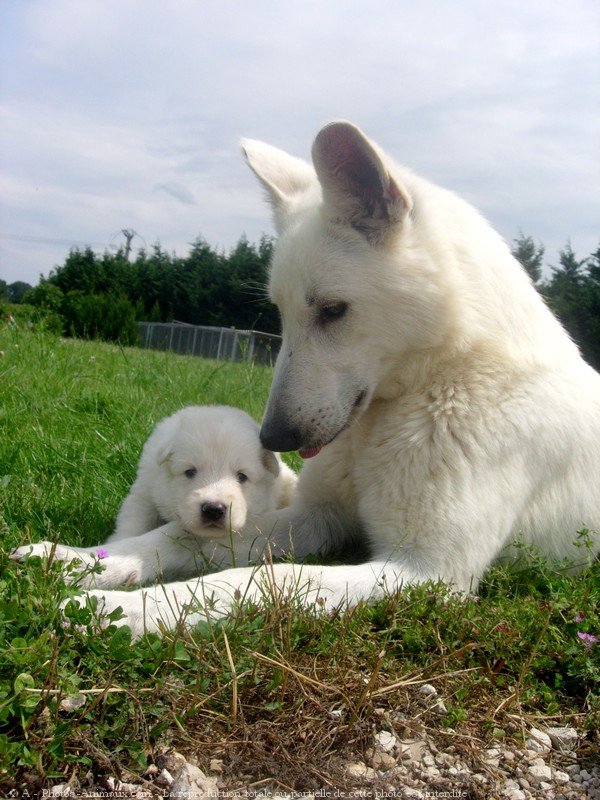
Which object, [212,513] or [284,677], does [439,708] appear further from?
[212,513]

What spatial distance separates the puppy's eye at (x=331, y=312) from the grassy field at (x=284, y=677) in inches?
43.3

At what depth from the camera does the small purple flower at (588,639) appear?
8.00 ft

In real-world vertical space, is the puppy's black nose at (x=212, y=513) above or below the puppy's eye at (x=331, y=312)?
below

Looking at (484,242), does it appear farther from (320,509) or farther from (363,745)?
(363,745)

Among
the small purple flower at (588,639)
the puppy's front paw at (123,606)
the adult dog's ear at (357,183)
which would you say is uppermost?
the adult dog's ear at (357,183)

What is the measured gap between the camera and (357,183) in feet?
10.00

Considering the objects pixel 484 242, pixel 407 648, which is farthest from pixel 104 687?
pixel 484 242

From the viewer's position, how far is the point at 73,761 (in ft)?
5.60

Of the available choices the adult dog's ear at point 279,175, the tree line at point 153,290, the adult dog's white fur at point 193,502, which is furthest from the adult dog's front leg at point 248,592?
the tree line at point 153,290

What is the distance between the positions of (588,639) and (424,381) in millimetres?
1125

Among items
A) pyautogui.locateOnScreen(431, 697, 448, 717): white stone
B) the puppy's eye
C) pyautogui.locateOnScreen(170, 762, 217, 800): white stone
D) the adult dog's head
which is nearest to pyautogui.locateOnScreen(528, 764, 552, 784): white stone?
pyautogui.locateOnScreen(431, 697, 448, 717): white stone

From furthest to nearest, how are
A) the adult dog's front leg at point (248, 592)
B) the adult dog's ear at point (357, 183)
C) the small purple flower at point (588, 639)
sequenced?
the adult dog's ear at point (357, 183) → the small purple flower at point (588, 639) → the adult dog's front leg at point (248, 592)

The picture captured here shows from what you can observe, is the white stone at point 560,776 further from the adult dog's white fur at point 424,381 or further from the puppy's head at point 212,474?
the puppy's head at point 212,474

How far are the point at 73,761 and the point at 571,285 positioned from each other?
17615 mm
